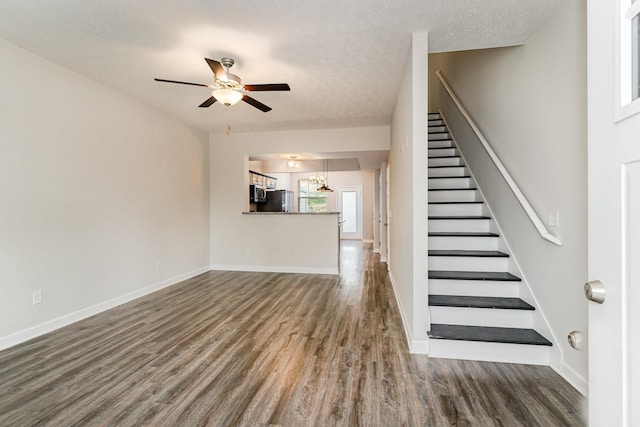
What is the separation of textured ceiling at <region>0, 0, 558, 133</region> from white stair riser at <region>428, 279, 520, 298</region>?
6.85 feet

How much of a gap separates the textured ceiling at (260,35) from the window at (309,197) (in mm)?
7800

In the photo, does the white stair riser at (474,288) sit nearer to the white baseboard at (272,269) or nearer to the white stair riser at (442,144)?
the white stair riser at (442,144)

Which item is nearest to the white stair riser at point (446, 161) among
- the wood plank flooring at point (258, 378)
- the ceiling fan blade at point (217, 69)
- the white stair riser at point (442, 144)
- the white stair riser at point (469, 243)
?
the white stair riser at point (442, 144)

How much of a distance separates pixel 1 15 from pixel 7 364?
2619mm

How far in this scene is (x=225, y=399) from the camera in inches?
71.0

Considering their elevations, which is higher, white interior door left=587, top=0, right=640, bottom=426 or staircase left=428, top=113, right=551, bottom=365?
white interior door left=587, top=0, right=640, bottom=426

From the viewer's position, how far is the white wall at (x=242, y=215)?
5.45m

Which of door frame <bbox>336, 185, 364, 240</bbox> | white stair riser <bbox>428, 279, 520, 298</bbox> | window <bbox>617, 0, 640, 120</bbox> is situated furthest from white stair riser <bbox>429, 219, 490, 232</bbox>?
door frame <bbox>336, 185, 364, 240</bbox>

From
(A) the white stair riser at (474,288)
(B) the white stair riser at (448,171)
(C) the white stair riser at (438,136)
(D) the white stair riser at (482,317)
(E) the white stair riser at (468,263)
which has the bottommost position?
(D) the white stair riser at (482,317)

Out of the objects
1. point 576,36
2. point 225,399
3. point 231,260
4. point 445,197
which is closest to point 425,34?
point 576,36

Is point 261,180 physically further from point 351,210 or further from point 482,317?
point 482,317

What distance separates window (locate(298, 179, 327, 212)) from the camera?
37.2 feet

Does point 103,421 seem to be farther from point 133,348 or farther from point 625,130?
point 625,130

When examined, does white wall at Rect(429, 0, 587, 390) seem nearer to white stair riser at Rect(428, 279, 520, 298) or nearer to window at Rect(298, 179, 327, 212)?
white stair riser at Rect(428, 279, 520, 298)
